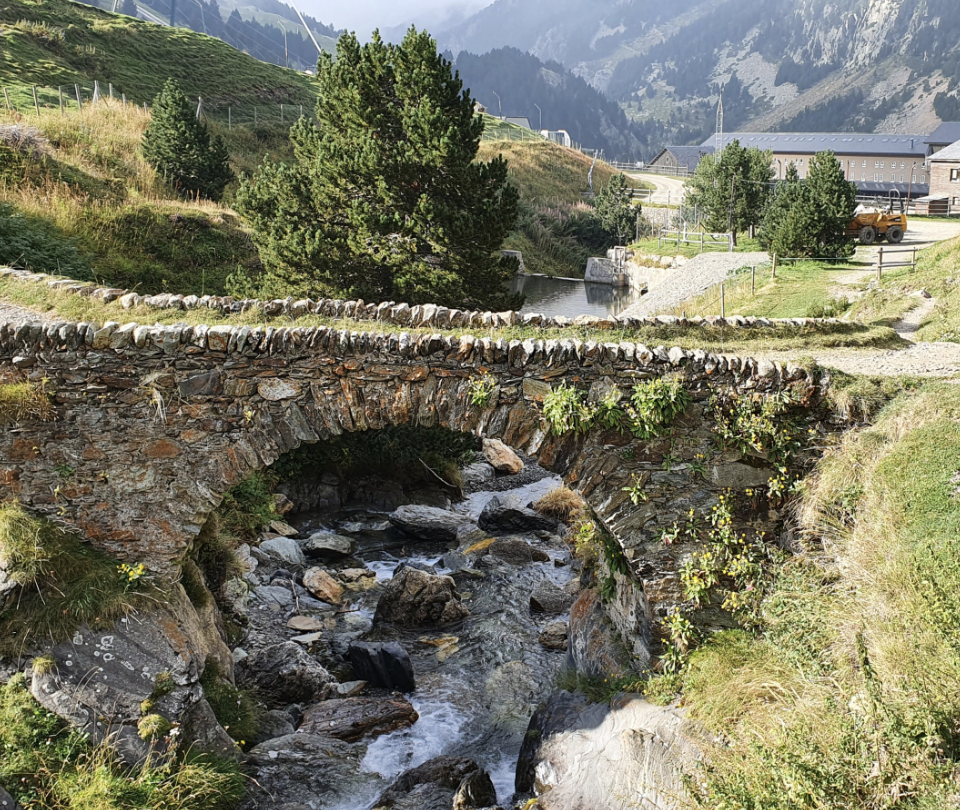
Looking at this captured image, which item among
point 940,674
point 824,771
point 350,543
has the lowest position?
point 350,543

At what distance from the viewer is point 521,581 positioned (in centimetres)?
1471

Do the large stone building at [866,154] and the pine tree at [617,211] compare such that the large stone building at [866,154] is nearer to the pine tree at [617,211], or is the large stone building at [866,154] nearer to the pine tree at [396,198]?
the pine tree at [617,211]

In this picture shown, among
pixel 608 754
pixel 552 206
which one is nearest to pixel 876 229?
pixel 608 754

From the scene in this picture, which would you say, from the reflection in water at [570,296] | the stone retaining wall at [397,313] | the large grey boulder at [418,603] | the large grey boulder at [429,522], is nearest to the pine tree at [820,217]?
the reflection in water at [570,296]

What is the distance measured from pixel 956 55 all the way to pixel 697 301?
17243cm

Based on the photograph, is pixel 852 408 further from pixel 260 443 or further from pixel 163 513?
pixel 163 513

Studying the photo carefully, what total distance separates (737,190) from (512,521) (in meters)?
32.1

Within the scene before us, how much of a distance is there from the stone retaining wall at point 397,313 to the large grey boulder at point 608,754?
4.68 metres

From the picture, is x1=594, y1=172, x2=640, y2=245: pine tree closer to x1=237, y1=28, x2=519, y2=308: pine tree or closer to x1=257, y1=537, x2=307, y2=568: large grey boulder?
x1=237, y1=28, x2=519, y2=308: pine tree

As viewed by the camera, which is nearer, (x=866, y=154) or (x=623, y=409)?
(x=623, y=409)

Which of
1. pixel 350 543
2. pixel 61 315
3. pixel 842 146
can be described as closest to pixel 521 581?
pixel 350 543

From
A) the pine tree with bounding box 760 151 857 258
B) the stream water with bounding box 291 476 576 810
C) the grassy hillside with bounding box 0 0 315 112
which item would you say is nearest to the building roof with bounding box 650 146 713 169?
the grassy hillside with bounding box 0 0 315 112

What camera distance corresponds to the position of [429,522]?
1702 centimetres

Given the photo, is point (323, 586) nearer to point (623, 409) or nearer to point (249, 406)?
point (249, 406)
